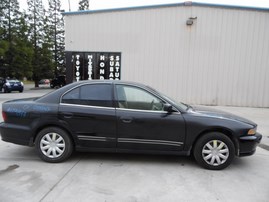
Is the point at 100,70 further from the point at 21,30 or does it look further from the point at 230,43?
the point at 21,30

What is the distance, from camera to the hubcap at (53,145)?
169 inches

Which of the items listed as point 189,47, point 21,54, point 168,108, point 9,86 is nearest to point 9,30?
point 21,54

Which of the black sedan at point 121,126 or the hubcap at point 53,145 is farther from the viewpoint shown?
the hubcap at point 53,145

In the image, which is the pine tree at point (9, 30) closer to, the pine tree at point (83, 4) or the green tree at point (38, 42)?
the green tree at point (38, 42)

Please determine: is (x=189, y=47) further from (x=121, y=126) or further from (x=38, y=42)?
(x=38, y=42)

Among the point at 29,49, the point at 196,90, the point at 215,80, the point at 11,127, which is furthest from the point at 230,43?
the point at 29,49

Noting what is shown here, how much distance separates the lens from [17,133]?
14.3ft

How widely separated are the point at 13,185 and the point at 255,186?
3.59 metres

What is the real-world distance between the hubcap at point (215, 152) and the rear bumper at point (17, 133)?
3.17 metres

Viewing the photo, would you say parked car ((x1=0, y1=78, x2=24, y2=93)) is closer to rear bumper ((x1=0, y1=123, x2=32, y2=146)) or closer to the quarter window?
rear bumper ((x1=0, y1=123, x2=32, y2=146))

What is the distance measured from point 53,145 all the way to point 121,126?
1284 millimetres

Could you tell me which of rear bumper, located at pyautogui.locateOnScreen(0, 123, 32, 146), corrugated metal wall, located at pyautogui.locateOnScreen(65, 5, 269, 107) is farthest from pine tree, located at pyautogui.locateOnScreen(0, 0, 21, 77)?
rear bumper, located at pyautogui.locateOnScreen(0, 123, 32, 146)

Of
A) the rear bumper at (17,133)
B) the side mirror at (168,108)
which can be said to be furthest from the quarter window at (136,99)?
the rear bumper at (17,133)

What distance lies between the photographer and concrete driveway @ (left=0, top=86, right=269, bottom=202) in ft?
10.6
